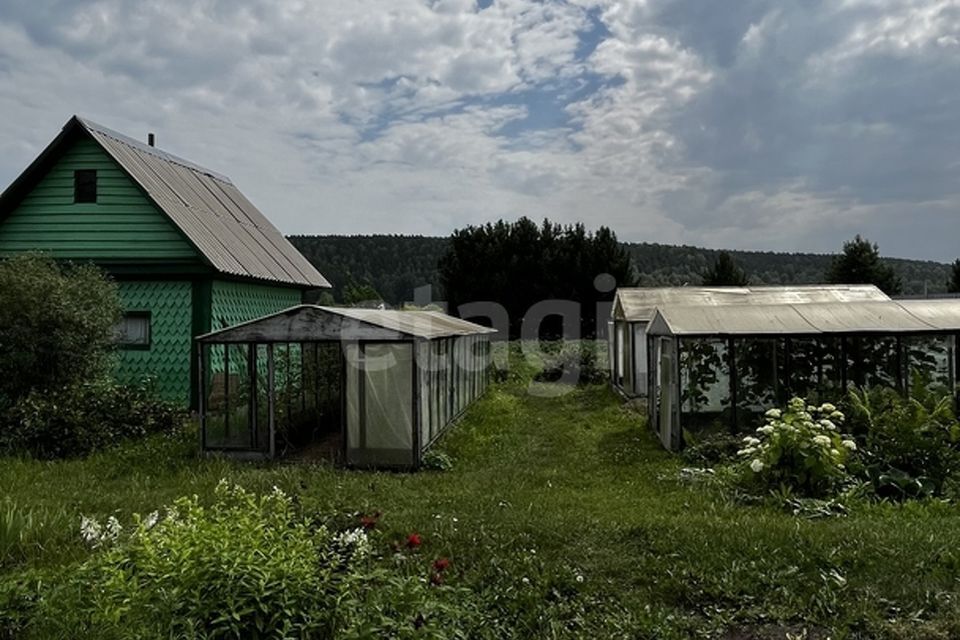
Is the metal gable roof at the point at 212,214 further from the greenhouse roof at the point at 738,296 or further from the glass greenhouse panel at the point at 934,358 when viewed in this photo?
the glass greenhouse panel at the point at 934,358

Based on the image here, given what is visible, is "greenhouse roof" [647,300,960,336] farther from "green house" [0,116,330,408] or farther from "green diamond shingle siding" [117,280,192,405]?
"green diamond shingle siding" [117,280,192,405]

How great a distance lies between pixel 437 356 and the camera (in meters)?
12.3

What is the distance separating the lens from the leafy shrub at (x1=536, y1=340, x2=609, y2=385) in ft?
78.0

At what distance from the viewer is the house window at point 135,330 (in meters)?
14.5

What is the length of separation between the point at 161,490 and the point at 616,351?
48.6 feet

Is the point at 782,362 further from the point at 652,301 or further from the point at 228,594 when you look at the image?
the point at 228,594

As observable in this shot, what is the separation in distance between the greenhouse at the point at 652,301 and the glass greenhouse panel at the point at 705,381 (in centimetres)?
622

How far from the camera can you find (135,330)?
14625 mm

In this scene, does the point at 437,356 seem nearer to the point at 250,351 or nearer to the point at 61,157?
the point at 250,351

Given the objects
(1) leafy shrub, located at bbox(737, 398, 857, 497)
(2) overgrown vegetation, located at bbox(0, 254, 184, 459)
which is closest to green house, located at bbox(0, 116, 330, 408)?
(2) overgrown vegetation, located at bbox(0, 254, 184, 459)

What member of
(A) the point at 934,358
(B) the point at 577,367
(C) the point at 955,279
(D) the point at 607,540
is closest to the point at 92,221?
(D) the point at 607,540

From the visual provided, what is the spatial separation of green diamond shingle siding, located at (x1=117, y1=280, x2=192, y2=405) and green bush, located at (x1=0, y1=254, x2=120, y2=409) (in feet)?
5.32

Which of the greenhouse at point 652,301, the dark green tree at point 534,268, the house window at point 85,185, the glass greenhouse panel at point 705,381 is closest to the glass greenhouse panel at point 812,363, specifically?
the glass greenhouse panel at point 705,381

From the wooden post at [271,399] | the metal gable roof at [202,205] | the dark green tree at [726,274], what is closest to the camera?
the wooden post at [271,399]
